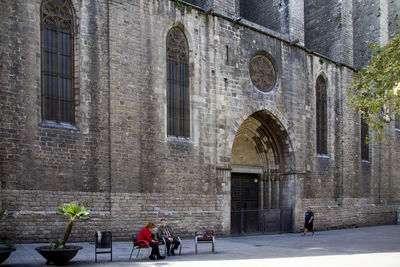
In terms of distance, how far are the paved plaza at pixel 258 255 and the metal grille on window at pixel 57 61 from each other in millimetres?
4071

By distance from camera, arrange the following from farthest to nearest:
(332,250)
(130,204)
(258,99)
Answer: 1. (258,99)
2. (130,204)
3. (332,250)

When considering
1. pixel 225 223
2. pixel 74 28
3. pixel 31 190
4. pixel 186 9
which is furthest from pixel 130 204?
pixel 186 9

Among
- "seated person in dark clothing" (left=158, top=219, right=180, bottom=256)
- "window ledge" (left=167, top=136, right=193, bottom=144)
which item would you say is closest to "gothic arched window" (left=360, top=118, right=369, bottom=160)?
"window ledge" (left=167, top=136, right=193, bottom=144)

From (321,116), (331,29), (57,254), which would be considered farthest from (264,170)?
(57,254)

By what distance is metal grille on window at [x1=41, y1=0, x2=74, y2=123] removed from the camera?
13.0 meters

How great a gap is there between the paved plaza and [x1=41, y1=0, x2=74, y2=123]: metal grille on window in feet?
13.4

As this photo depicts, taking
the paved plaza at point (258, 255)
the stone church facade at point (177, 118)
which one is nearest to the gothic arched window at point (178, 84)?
the stone church facade at point (177, 118)

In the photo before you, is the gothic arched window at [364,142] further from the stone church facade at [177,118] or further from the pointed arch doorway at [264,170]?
the pointed arch doorway at [264,170]

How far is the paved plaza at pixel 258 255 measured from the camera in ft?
32.9

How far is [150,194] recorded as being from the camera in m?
14.7

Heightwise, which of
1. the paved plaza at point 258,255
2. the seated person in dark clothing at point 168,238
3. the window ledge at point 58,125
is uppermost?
the window ledge at point 58,125

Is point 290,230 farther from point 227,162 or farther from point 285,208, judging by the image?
point 227,162

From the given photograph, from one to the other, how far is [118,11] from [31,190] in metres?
6.49

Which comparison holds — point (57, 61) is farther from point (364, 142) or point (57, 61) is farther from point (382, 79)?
point (364, 142)
